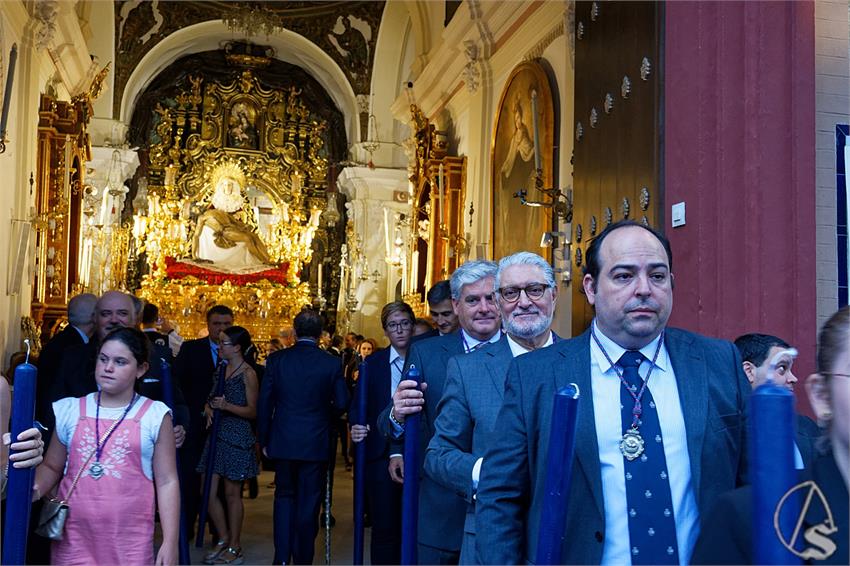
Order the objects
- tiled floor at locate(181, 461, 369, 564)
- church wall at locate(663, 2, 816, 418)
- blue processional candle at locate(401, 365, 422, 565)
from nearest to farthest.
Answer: blue processional candle at locate(401, 365, 422, 565)
church wall at locate(663, 2, 816, 418)
tiled floor at locate(181, 461, 369, 564)

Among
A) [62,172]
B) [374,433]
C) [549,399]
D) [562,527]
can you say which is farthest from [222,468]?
[62,172]

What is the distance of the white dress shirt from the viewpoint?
215 cm

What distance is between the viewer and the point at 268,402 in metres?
6.69

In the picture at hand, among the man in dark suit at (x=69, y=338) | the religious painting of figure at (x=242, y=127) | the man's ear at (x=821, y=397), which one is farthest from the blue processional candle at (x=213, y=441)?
the religious painting of figure at (x=242, y=127)

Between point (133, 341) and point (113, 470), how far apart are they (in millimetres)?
497

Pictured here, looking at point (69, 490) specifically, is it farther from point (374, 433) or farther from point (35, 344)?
point (35, 344)

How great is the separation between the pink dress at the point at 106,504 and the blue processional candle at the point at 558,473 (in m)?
2.16

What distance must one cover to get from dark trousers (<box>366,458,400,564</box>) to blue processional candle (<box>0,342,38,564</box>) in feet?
11.2

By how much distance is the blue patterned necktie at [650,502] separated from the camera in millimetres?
2119

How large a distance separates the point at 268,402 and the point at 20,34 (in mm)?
5833

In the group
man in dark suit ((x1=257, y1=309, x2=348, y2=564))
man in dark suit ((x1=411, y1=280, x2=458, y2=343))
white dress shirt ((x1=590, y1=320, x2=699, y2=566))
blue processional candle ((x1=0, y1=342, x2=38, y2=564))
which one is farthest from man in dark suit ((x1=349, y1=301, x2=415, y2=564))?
white dress shirt ((x1=590, y1=320, x2=699, y2=566))

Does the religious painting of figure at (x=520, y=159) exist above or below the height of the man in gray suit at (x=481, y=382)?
above

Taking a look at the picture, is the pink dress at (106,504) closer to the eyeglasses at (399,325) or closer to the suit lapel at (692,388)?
the suit lapel at (692,388)

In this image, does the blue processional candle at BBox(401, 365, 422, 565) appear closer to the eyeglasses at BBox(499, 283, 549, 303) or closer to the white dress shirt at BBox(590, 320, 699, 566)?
the eyeglasses at BBox(499, 283, 549, 303)
